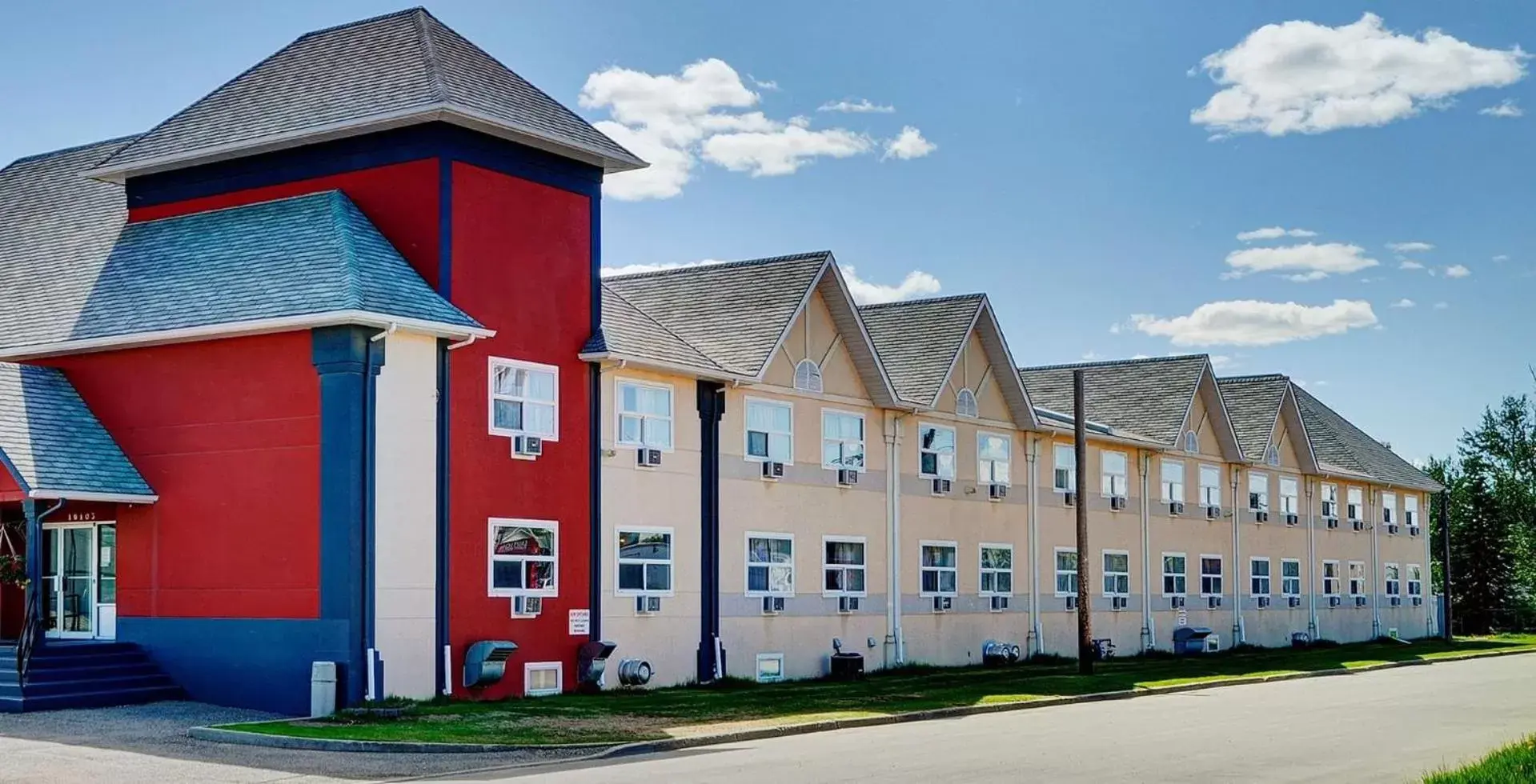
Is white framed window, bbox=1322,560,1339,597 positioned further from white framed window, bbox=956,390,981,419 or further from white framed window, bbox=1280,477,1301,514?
white framed window, bbox=956,390,981,419

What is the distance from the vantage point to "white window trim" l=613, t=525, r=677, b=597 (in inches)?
1251

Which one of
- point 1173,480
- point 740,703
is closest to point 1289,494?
point 1173,480

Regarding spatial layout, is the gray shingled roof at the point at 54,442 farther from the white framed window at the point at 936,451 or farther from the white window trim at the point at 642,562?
the white framed window at the point at 936,451

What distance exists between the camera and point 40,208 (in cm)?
3541

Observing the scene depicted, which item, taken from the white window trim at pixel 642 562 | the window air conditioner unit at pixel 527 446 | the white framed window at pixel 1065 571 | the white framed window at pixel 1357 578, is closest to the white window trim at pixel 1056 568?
the white framed window at pixel 1065 571

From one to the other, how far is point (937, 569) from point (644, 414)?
37.5ft

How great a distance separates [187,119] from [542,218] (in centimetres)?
658

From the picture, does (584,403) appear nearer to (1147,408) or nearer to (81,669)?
(81,669)

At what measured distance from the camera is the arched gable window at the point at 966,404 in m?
42.9

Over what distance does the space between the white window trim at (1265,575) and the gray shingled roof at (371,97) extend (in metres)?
32.9

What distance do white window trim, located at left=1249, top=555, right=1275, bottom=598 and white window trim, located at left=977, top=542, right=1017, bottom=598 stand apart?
15.9 meters

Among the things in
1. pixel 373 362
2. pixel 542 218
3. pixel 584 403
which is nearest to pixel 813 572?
pixel 584 403

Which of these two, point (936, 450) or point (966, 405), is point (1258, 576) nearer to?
point (966, 405)

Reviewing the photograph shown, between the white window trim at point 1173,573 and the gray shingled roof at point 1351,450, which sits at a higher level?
the gray shingled roof at point 1351,450
